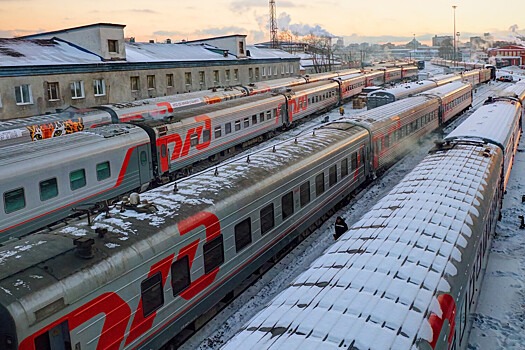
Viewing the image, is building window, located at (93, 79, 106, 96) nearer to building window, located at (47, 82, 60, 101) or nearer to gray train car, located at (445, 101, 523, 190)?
building window, located at (47, 82, 60, 101)

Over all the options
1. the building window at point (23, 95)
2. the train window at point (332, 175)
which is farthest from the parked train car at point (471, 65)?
the train window at point (332, 175)

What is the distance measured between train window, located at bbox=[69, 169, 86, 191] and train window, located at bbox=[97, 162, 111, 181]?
716 millimetres

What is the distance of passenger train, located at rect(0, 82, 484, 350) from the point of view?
7445 millimetres

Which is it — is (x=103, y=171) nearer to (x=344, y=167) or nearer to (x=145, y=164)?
(x=145, y=164)

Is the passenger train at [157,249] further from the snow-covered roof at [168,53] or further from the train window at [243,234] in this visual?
the snow-covered roof at [168,53]

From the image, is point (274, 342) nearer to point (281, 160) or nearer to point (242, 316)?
point (242, 316)

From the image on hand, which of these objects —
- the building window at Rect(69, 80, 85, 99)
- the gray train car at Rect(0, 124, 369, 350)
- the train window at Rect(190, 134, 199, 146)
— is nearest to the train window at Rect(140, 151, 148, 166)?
the train window at Rect(190, 134, 199, 146)

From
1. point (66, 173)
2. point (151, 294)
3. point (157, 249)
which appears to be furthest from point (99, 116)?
point (151, 294)

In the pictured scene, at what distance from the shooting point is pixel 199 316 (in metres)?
11.1

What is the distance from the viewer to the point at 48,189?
14859 millimetres

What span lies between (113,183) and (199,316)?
8.21 m

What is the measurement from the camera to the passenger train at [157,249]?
293 inches

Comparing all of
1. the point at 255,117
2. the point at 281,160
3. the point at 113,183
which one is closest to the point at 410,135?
the point at 255,117

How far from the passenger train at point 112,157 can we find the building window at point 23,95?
7.82 meters
